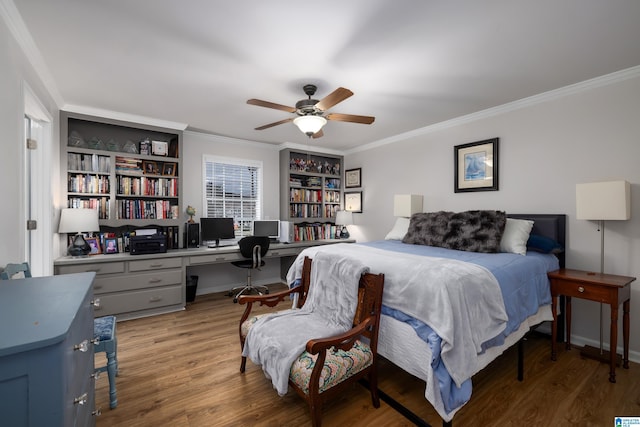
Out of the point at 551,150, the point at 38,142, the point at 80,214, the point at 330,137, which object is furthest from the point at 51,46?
the point at 551,150

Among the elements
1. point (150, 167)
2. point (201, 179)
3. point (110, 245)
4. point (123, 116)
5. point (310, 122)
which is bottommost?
point (110, 245)

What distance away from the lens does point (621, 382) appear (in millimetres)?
2107

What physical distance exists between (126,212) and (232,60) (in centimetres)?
253

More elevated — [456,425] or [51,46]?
[51,46]

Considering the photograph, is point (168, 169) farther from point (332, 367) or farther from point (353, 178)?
point (332, 367)

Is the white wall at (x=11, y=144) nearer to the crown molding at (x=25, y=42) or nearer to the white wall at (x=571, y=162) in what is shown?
the crown molding at (x=25, y=42)

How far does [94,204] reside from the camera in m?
3.45

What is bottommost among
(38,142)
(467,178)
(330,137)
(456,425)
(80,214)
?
(456,425)

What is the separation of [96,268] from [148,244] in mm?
544

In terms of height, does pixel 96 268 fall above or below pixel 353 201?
below

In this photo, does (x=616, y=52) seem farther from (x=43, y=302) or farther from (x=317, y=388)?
(x=43, y=302)

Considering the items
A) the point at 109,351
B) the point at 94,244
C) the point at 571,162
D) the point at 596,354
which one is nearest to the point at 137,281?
the point at 94,244

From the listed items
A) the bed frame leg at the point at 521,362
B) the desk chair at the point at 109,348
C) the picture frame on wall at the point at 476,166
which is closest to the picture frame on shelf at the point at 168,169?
the desk chair at the point at 109,348

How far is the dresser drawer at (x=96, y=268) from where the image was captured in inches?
116
